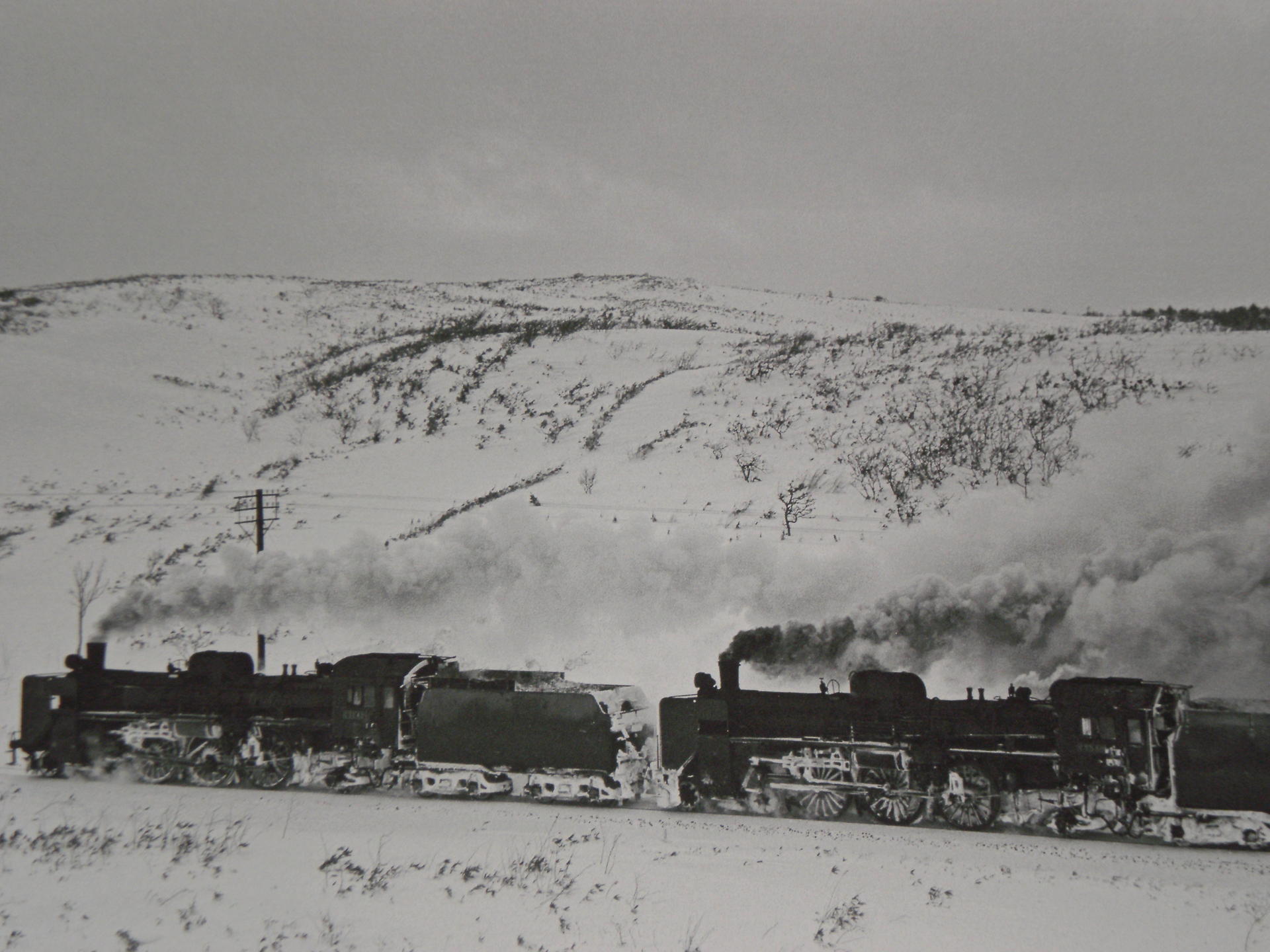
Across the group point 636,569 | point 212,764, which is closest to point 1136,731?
point 636,569

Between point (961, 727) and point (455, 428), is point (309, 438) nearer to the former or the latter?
point (455, 428)

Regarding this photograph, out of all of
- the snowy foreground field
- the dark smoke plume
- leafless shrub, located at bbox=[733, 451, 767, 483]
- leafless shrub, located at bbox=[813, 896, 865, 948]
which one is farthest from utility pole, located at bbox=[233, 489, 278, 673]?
leafless shrub, located at bbox=[813, 896, 865, 948]

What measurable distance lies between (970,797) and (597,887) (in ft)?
21.8

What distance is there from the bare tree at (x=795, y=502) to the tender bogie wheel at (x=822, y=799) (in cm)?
1144

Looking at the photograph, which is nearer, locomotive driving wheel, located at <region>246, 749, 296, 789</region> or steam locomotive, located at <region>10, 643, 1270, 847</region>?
steam locomotive, located at <region>10, 643, 1270, 847</region>

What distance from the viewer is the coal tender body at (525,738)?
17125 mm

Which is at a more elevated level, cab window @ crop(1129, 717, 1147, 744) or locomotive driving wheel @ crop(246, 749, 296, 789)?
cab window @ crop(1129, 717, 1147, 744)

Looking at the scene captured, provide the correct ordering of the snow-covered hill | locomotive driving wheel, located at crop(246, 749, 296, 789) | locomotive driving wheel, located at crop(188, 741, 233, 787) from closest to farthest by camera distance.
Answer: the snow-covered hill → locomotive driving wheel, located at crop(246, 749, 296, 789) → locomotive driving wheel, located at crop(188, 741, 233, 787)

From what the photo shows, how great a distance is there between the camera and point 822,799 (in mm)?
16297

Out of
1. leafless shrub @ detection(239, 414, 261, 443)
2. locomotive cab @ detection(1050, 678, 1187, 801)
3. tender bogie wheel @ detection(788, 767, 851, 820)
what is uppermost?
leafless shrub @ detection(239, 414, 261, 443)

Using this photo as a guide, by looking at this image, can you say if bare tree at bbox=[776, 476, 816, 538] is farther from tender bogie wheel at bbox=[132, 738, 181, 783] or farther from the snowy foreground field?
tender bogie wheel at bbox=[132, 738, 181, 783]

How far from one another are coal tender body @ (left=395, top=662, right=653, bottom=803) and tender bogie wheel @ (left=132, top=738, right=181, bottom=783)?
4894 mm

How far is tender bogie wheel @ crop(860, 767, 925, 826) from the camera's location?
15591 mm

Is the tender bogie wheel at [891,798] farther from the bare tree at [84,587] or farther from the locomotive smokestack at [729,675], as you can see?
the bare tree at [84,587]
